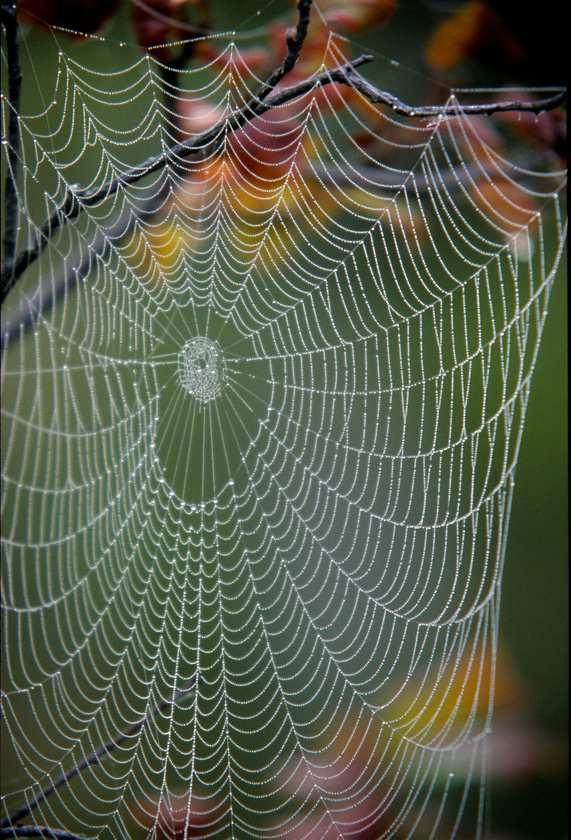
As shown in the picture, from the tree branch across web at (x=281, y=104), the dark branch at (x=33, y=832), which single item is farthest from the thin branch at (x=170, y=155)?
the dark branch at (x=33, y=832)

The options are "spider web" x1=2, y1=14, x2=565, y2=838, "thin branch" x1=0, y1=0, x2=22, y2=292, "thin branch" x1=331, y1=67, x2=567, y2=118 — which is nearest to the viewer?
"thin branch" x1=331, y1=67, x2=567, y2=118

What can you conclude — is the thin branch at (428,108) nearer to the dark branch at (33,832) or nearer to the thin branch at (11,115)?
the thin branch at (11,115)

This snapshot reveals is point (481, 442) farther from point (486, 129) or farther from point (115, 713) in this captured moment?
point (115, 713)

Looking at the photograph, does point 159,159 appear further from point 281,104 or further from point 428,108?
point 428,108

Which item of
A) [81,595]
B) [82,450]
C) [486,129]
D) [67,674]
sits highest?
[486,129]

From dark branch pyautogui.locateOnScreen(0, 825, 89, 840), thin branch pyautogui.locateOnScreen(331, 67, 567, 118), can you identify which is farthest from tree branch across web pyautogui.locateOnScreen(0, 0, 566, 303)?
dark branch pyautogui.locateOnScreen(0, 825, 89, 840)

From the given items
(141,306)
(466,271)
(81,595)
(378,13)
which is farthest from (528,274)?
(81,595)

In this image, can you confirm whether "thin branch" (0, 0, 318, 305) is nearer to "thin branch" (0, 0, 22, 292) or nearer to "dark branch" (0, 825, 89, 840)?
"thin branch" (0, 0, 22, 292)
